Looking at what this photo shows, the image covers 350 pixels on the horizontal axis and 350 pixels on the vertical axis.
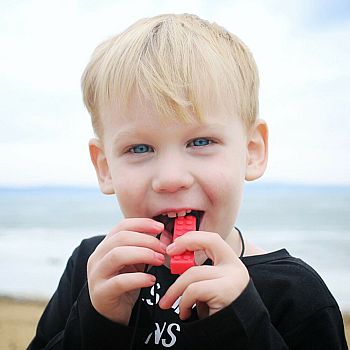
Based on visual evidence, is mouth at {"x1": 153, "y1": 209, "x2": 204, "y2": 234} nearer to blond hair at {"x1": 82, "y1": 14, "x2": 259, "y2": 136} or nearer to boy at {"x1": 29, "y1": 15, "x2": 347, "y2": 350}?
boy at {"x1": 29, "y1": 15, "x2": 347, "y2": 350}

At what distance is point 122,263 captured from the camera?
0.75m

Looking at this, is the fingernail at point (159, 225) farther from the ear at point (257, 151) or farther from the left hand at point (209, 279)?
the ear at point (257, 151)

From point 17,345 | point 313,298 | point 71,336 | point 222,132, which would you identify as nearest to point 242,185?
point 222,132

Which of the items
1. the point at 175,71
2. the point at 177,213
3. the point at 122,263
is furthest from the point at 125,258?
the point at 175,71

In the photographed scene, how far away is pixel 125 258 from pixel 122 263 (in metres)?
0.01

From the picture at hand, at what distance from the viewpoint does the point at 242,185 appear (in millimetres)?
891

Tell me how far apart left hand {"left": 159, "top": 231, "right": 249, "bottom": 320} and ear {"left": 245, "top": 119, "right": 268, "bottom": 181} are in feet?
0.82

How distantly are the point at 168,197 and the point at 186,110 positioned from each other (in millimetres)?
123

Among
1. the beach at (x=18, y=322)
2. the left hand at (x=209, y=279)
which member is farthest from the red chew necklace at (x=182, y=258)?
the beach at (x=18, y=322)

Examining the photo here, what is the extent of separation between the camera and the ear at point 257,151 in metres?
0.96

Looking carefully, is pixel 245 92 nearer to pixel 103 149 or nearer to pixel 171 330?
pixel 103 149

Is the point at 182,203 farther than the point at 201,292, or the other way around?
the point at 182,203

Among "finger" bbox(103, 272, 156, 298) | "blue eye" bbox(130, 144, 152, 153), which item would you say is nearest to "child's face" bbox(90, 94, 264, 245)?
"blue eye" bbox(130, 144, 152, 153)

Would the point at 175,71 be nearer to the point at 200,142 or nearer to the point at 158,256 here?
the point at 200,142
